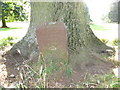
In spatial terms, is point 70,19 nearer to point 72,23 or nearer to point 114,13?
point 72,23

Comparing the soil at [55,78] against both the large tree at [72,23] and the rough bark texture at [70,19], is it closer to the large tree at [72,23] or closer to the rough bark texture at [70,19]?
the large tree at [72,23]

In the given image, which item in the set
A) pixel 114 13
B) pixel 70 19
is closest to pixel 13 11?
pixel 114 13

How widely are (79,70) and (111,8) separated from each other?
1195 cm

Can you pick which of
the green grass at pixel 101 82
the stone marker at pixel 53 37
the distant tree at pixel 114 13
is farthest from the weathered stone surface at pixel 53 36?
the distant tree at pixel 114 13

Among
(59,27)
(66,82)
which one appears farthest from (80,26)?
(66,82)

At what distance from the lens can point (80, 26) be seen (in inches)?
149

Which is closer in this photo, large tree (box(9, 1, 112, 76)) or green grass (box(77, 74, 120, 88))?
green grass (box(77, 74, 120, 88))

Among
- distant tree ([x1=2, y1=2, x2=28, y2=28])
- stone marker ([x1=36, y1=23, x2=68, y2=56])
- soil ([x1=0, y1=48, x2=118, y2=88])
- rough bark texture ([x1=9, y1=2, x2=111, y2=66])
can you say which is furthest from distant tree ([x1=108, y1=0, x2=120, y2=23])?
stone marker ([x1=36, y1=23, x2=68, y2=56])

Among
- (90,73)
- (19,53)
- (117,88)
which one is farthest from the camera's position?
(19,53)

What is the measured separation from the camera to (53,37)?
3.12 meters

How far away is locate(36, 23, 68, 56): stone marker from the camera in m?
3.11

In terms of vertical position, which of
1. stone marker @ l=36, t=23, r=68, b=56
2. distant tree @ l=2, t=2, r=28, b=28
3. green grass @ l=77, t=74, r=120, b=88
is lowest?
green grass @ l=77, t=74, r=120, b=88

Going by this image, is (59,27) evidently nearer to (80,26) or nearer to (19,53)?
(80,26)

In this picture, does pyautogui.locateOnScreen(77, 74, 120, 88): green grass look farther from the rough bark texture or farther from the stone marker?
the stone marker
